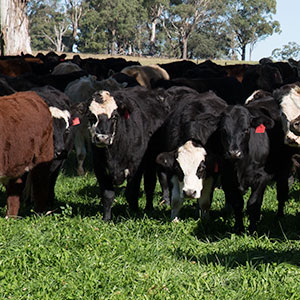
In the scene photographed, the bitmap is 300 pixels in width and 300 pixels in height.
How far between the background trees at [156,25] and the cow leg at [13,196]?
184 ft

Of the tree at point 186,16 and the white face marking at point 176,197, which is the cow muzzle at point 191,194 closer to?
the white face marking at point 176,197

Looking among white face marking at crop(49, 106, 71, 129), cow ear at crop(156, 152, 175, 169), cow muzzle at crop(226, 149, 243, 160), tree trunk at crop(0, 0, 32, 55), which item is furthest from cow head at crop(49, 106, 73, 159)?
tree trunk at crop(0, 0, 32, 55)

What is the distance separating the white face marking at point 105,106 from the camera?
6.71m

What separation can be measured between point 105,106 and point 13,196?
5.04 ft

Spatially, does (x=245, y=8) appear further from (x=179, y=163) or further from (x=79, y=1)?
(x=179, y=163)

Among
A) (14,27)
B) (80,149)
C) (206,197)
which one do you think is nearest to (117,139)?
(206,197)

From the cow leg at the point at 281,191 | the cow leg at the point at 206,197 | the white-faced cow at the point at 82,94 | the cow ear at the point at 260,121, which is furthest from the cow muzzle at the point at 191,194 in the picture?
the white-faced cow at the point at 82,94

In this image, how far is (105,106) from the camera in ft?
22.2

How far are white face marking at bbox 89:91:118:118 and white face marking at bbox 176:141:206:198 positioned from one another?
1.00 meters

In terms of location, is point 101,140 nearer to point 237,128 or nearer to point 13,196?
point 13,196

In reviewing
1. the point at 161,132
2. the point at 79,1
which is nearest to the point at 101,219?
the point at 161,132

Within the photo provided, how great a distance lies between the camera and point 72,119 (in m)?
7.65

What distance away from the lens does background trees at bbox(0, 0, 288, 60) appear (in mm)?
67562

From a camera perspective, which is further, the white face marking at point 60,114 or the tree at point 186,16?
the tree at point 186,16
